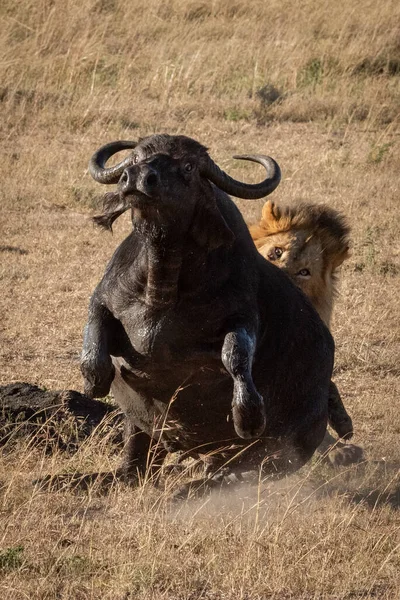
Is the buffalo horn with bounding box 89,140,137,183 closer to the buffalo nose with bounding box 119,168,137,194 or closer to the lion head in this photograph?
the buffalo nose with bounding box 119,168,137,194

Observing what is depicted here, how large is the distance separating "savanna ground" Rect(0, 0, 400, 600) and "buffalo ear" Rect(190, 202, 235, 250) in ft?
3.92

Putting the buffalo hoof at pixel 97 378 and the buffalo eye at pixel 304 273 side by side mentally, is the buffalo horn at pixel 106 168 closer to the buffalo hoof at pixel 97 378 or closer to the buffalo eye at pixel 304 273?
the buffalo hoof at pixel 97 378

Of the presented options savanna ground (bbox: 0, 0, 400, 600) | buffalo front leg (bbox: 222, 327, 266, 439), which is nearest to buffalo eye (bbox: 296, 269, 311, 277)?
savanna ground (bbox: 0, 0, 400, 600)

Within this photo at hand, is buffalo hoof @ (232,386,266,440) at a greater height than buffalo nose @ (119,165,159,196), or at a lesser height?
lesser

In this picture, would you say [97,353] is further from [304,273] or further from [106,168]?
[304,273]

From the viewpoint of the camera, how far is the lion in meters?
8.00

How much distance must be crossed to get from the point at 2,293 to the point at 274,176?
4.72 meters

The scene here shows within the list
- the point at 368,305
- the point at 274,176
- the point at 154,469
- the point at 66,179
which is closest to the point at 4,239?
the point at 66,179

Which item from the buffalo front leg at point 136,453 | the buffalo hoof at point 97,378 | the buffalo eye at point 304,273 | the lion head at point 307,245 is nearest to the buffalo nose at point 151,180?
the buffalo hoof at point 97,378

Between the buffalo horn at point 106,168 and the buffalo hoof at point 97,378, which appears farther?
the buffalo hoof at point 97,378

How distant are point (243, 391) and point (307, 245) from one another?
8.75ft

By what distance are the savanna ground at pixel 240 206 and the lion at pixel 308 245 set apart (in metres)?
0.82

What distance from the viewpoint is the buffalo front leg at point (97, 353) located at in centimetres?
575

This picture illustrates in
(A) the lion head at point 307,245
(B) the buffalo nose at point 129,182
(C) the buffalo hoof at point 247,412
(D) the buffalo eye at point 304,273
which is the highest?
(B) the buffalo nose at point 129,182
